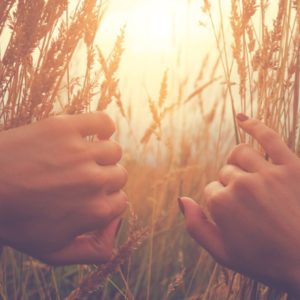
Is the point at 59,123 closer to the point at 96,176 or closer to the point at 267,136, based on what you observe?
the point at 96,176

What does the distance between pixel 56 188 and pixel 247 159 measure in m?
0.36

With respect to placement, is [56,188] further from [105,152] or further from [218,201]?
[218,201]

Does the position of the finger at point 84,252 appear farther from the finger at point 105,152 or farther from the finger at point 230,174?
the finger at point 230,174

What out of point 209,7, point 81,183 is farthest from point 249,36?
point 81,183

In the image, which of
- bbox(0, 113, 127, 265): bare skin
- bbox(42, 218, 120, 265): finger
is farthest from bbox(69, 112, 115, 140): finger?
bbox(42, 218, 120, 265): finger

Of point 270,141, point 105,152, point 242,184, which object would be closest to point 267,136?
point 270,141

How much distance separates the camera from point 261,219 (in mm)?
1062

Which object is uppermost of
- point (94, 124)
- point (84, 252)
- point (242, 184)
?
point (94, 124)

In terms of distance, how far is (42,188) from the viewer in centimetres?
104

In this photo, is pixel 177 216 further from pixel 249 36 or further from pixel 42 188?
pixel 42 188

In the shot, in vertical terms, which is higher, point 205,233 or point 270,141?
point 270,141

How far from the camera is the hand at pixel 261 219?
3.46ft

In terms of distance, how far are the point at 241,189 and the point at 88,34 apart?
23.2 inches

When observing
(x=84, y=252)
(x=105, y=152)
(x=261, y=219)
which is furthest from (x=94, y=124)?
(x=261, y=219)
